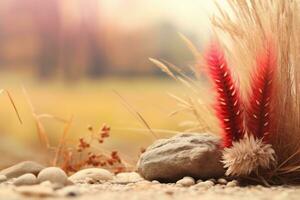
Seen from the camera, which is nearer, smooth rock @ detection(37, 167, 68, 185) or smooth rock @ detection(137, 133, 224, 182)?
smooth rock @ detection(37, 167, 68, 185)

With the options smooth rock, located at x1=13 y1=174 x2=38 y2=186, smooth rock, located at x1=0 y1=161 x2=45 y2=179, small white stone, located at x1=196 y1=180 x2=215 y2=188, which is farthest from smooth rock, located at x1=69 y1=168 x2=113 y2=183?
small white stone, located at x1=196 y1=180 x2=215 y2=188

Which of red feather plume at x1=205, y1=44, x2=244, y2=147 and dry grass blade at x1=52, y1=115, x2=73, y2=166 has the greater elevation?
dry grass blade at x1=52, y1=115, x2=73, y2=166

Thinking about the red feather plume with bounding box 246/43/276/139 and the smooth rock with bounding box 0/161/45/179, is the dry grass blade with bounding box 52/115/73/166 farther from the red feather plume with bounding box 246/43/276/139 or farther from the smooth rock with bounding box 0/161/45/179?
the red feather plume with bounding box 246/43/276/139

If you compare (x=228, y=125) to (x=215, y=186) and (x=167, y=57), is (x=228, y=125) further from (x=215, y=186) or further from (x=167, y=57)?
(x=167, y=57)

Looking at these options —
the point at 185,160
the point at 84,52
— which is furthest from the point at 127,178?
the point at 84,52

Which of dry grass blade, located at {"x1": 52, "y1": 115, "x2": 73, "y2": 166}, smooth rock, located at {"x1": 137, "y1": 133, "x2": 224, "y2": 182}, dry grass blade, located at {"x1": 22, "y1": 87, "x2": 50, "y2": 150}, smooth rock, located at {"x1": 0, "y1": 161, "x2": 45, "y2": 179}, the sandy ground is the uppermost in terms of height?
dry grass blade, located at {"x1": 22, "y1": 87, "x2": 50, "y2": 150}

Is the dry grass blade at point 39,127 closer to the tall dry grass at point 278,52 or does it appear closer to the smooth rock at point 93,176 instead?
the smooth rock at point 93,176

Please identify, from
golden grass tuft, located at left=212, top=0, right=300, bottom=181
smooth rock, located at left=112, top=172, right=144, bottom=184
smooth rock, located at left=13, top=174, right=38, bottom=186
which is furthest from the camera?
smooth rock, located at left=112, top=172, right=144, bottom=184
